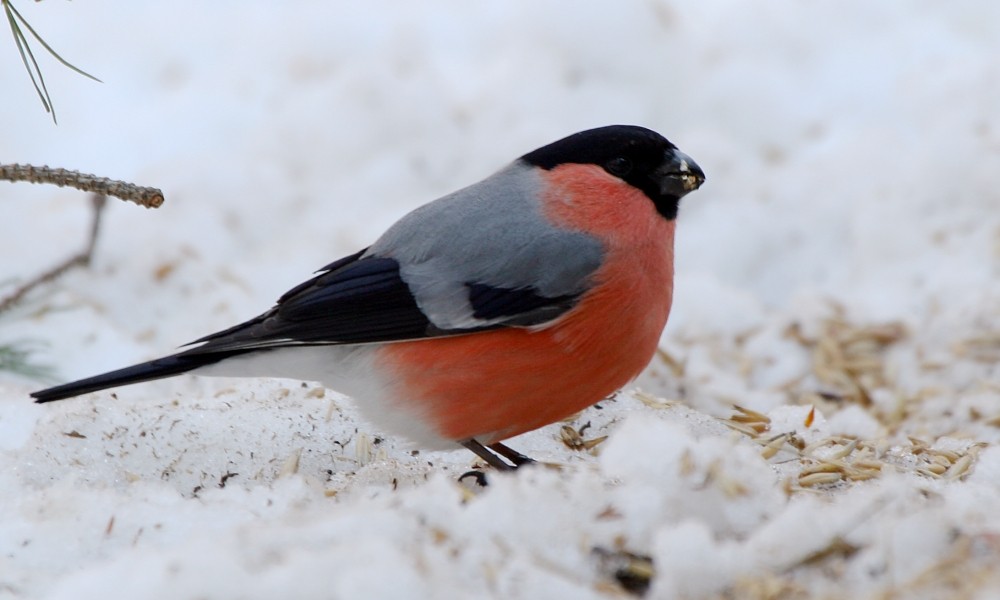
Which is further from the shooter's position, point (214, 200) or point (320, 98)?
point (320, 98)

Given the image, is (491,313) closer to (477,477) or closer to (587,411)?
(477,477)

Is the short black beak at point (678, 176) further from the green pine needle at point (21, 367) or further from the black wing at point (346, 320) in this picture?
the green pine needle at point (21, 367)

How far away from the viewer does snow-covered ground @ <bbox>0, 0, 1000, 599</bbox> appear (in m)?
2.21

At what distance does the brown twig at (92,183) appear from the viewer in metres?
2.90

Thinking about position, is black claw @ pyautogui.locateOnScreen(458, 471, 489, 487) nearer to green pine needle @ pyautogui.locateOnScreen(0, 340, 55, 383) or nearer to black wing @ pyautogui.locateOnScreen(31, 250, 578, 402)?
Result: black wing @ pyautogui.locateOnScreen(31, 250, 578, 402)

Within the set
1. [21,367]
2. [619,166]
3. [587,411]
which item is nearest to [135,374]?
[21,367]

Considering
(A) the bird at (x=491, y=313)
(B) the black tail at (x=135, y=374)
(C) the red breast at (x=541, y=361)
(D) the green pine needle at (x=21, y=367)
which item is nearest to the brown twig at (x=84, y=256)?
(D) the green pine needle at (x=21, y=367)

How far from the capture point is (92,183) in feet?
9.73

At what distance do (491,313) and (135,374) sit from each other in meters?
0.96

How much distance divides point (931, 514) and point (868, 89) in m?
5.57

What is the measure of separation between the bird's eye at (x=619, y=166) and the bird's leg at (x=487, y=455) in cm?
88

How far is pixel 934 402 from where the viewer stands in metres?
4.74

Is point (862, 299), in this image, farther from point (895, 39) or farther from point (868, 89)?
point (895, 39)

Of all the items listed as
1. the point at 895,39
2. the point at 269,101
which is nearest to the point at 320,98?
the point at 269,101
